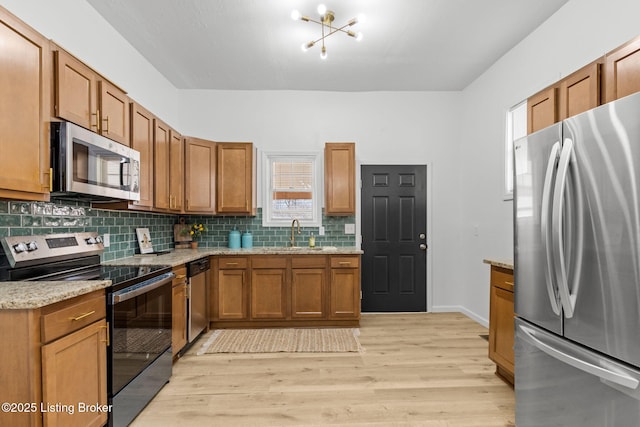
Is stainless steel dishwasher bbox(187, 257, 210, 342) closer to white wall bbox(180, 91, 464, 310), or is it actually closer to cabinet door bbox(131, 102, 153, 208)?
cabinet door bbox(131, 102, 153, 208)

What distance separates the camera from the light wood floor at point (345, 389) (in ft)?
7.14

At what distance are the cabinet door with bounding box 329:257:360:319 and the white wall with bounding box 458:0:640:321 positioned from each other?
1.54 m

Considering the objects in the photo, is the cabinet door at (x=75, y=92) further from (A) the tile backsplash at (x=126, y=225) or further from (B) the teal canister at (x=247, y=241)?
(B) the teal canister at (x=247, y=241)

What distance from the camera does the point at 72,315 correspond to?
5.26ft

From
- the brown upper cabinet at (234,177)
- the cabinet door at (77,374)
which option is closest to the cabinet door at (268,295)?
the brown upper cabinet at (234,177)

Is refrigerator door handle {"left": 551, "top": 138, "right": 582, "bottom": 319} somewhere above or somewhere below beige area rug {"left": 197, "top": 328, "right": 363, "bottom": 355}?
above

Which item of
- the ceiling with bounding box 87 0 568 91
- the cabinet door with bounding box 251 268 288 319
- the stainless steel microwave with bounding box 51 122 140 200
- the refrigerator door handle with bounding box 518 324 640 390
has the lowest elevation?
the cabinet door with bounding box 251 268 288 319

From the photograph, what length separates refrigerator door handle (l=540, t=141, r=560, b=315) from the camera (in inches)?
63.2

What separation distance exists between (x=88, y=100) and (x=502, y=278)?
Answer: 3.17 metres

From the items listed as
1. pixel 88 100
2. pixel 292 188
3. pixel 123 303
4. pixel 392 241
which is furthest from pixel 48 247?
pixel 392 241

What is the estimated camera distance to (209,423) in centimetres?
212

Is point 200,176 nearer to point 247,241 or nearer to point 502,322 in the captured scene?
point 247,241

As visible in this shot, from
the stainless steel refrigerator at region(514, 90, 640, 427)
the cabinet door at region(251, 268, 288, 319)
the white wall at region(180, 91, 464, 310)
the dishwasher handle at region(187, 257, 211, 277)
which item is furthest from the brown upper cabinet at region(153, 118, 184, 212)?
the stainless steel refrigerator at region(514, 90, 640, 427)

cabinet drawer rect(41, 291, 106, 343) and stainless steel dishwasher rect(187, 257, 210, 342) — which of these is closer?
cabinet drawer rect(41, 291, 106, 343)
